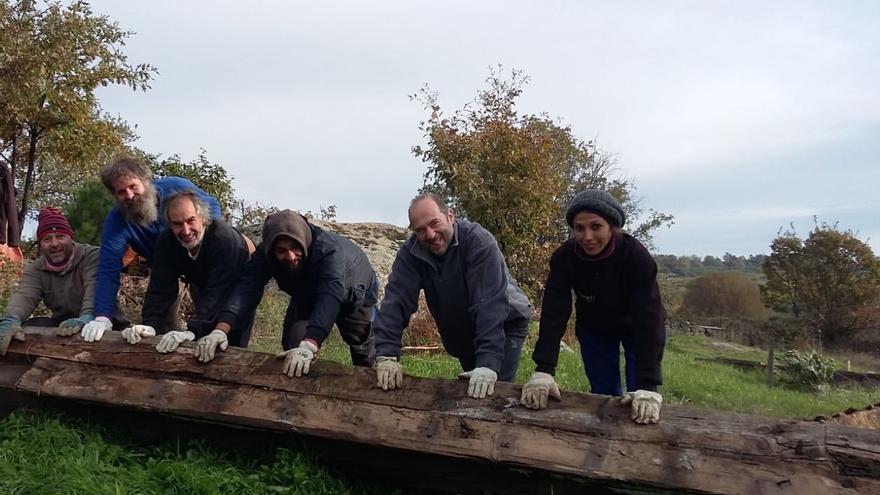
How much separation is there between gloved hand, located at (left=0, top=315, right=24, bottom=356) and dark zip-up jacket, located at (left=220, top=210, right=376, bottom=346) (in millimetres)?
1514

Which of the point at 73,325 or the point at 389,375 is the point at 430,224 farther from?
the point at 73,325

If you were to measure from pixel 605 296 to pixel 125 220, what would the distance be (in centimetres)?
318

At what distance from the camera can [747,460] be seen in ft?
9.11

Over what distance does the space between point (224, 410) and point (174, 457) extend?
416 mm

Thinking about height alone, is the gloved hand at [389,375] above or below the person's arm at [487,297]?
below

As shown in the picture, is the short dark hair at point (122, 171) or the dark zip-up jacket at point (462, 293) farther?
the short dark hair at point (122, 171)

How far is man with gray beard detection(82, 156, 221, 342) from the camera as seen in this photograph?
411cm

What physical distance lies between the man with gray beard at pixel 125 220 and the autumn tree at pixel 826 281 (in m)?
28.1

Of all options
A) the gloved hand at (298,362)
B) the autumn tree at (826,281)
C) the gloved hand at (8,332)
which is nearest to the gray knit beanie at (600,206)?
the gloved hand at (298,362)

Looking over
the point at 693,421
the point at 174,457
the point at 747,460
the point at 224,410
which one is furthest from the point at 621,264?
the point at 174,457

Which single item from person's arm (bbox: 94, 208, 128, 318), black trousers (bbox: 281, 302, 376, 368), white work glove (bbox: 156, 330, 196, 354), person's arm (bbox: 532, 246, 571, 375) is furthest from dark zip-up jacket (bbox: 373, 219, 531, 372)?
person's arm (bbox: 94, 208, 128, 318)

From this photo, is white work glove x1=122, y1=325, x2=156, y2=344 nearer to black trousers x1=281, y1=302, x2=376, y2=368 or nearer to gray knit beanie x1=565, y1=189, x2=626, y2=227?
black trousers x1=281, y1=302, x2=376, y2=368

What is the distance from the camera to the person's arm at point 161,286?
4191 millimetres

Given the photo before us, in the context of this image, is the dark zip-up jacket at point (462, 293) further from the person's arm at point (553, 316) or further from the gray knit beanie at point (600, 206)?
the gray knit beanie at point (600, 206)
